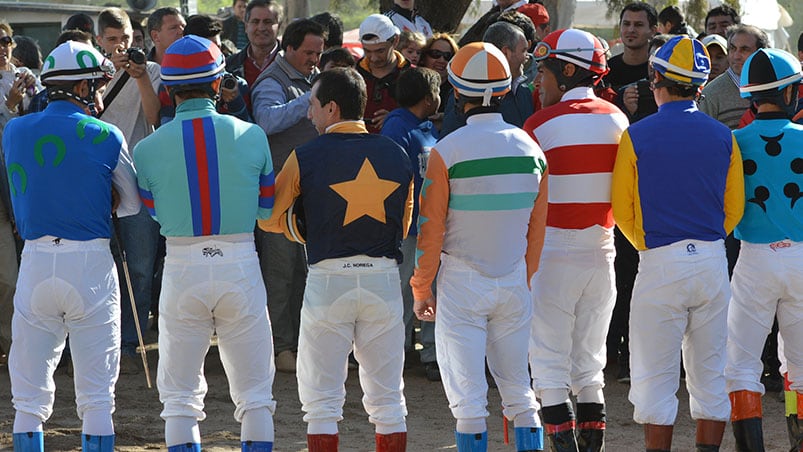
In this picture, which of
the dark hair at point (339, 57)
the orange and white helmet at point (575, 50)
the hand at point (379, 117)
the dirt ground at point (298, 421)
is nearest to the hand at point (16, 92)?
the dirt ground at point (298, 421)

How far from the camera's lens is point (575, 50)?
6.22 m

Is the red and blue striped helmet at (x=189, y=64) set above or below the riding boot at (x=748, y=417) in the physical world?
above

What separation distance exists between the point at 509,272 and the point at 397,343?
2.16 ft

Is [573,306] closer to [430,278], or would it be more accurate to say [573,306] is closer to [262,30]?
[430,278]

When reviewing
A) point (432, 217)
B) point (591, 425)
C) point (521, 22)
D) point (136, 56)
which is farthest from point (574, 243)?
point (136, 56)

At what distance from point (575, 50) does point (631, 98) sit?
2321 millimetres

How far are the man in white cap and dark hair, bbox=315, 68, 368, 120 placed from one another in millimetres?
2670

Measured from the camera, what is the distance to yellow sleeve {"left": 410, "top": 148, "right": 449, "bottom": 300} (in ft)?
18.7

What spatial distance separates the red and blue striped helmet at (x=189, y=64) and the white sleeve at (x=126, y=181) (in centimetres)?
47

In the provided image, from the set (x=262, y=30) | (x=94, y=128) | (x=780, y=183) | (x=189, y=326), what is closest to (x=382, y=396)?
(x=189, y=326)

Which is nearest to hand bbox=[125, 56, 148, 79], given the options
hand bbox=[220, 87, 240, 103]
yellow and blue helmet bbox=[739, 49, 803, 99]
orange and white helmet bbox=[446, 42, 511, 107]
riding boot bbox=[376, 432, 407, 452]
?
hand bbox=[220, 87, 240, 103]

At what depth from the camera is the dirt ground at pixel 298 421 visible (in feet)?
23.4

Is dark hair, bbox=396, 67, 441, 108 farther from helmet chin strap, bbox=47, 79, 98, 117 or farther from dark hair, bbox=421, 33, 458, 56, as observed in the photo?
helmet chin strap, bbox=47, 79, 98, 117

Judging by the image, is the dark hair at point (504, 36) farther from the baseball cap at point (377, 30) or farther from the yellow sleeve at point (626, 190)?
the yellow sleeve at point (626, 190)
